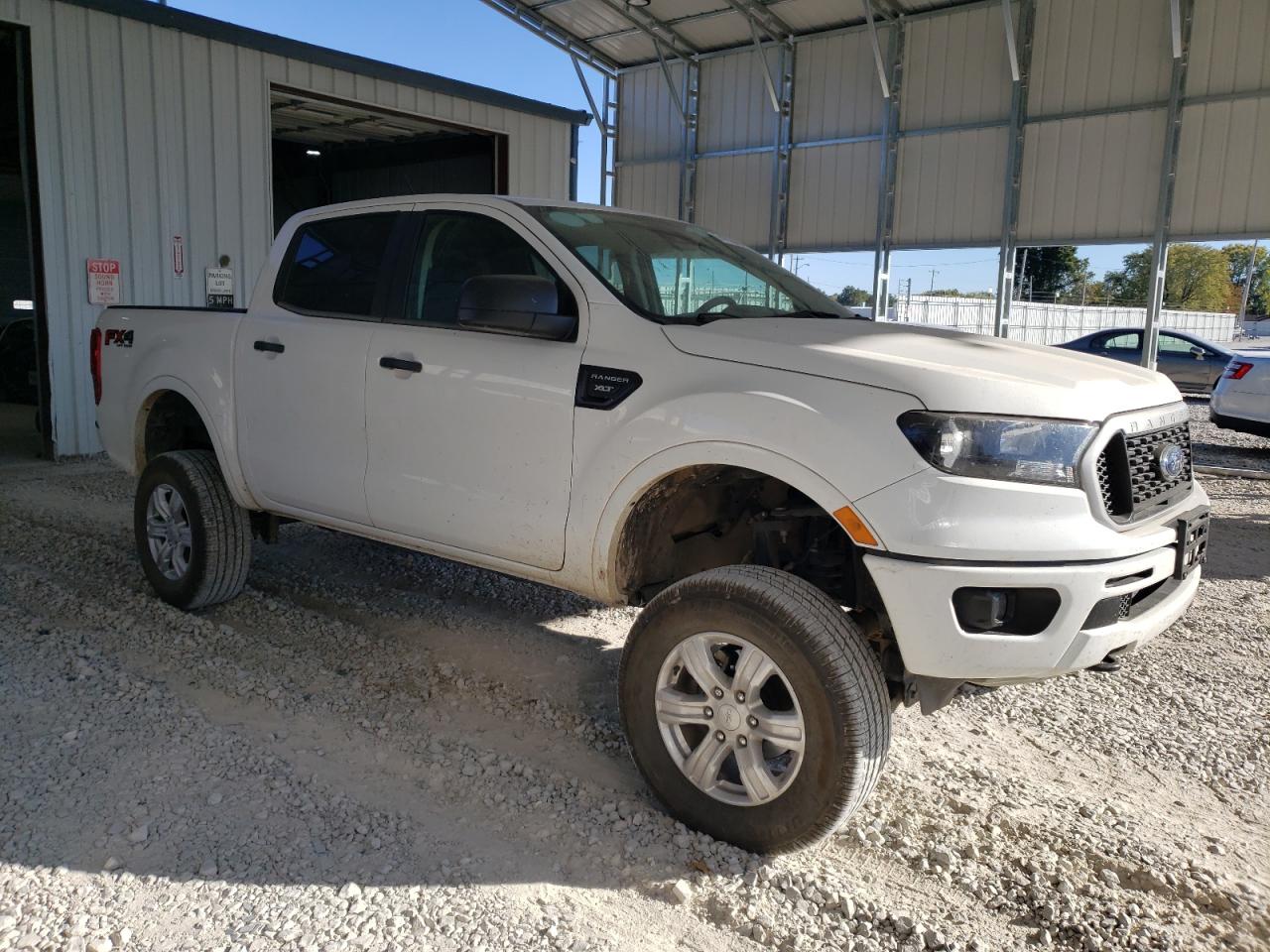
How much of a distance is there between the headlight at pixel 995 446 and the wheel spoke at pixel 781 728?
84 centimetres

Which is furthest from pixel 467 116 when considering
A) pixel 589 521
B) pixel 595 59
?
pixel 589 521

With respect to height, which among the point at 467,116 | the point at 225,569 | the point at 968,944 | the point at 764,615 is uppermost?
the point at 467,116

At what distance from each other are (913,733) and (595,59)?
20672mm

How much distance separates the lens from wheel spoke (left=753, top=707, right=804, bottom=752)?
2855 mm

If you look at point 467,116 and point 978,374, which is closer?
→ point 978,374

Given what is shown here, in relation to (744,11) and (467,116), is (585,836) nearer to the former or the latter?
(467,116)

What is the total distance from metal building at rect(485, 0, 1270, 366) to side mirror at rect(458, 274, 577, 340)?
583 inches

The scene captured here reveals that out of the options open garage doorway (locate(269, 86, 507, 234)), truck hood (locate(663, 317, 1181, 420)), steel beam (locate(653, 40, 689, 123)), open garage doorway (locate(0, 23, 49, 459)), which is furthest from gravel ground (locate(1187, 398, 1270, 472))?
steel beam (locate(653, 40, 689, 123))

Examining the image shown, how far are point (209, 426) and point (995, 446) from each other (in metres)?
3.70

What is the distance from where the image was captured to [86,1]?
9.54 meters

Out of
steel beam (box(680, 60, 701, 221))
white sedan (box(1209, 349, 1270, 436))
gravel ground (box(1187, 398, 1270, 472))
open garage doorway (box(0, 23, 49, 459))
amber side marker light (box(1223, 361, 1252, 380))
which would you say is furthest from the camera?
steel beam (box(680, 60, 701, 221))

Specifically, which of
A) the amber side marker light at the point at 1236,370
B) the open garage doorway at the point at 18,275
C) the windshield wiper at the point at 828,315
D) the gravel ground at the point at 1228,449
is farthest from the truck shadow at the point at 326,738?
the amber side marker light at the point at 1236,370

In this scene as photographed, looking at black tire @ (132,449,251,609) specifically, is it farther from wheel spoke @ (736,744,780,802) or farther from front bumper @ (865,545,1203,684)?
front bumper @ (865,545,1203,684)

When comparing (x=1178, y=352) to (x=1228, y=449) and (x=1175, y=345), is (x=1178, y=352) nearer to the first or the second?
(x=1175, y=345)
